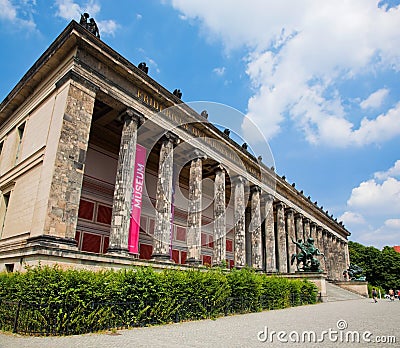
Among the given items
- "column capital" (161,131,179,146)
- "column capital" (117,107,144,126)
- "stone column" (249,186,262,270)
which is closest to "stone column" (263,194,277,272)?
"stone column" (249,186,262,270)

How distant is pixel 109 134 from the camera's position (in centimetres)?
2166

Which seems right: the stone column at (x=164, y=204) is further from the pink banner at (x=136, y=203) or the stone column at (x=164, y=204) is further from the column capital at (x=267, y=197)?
the column capital at (x=267, y=197)

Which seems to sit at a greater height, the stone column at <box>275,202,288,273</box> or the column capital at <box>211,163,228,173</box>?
the column capital at <box>211,163,228,173</box>

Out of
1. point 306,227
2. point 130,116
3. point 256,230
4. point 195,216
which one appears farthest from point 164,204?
point 306,227

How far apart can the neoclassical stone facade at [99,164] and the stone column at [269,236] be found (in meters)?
0.21

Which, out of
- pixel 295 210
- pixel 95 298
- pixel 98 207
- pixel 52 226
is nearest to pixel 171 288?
pixel 95 298

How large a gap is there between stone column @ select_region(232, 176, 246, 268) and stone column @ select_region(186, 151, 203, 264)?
4.98 metres

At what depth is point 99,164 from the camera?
2145 centimetres

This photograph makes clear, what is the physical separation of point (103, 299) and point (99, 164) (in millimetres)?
14138

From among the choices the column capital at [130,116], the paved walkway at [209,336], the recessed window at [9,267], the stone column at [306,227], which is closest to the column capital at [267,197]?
the stone column at [306,227]

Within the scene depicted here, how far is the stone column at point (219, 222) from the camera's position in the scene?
2155 cm

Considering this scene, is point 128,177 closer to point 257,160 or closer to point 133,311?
point 133,311

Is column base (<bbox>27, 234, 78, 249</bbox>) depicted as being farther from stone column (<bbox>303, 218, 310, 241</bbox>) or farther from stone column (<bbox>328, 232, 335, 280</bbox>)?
stone column (<bbox>328, 232, 335, 280</bbox>)

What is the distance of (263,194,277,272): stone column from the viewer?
2813 centimetres
